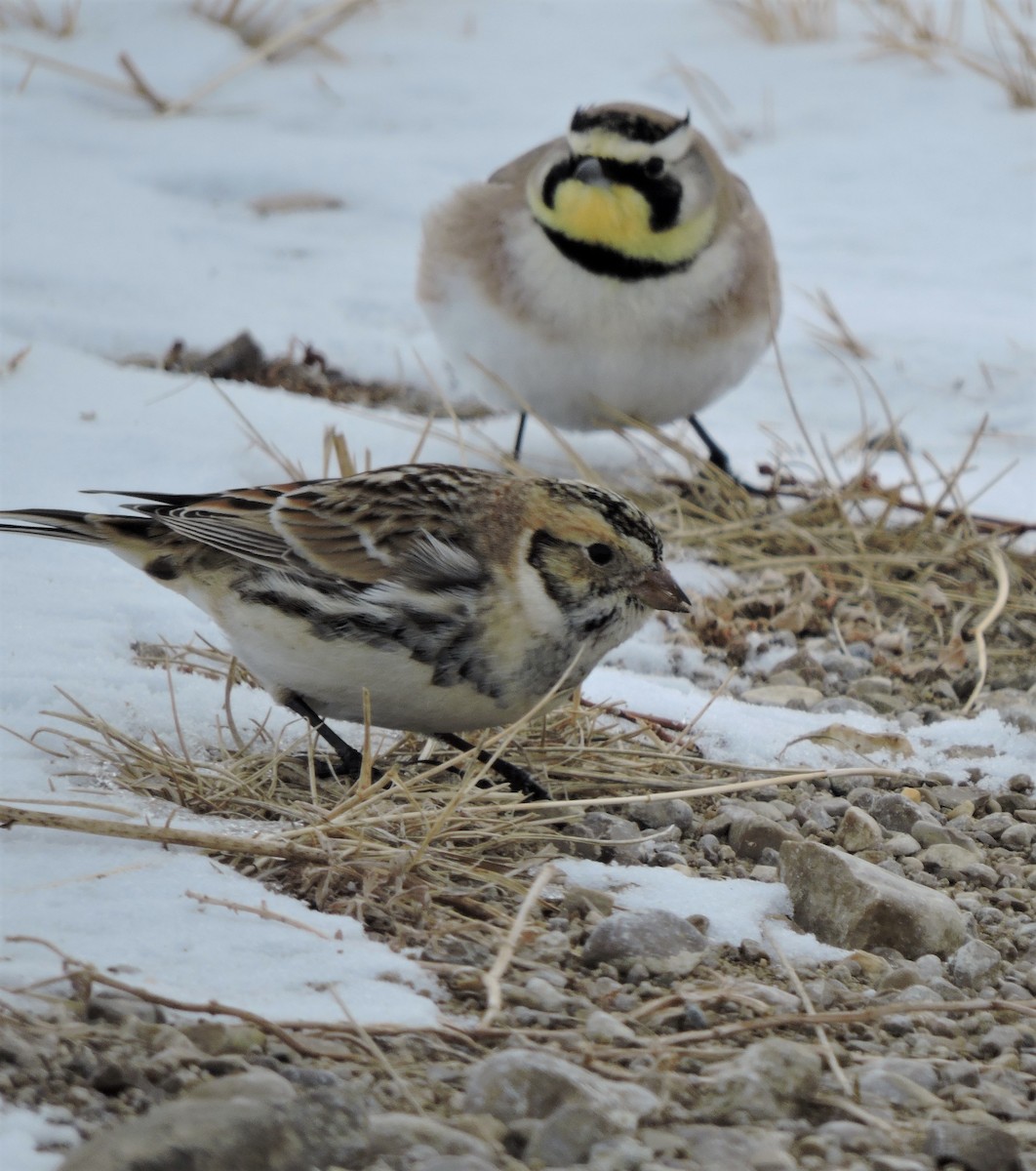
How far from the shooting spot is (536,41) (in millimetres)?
10117

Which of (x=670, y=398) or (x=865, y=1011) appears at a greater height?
(x=865, y=1011)

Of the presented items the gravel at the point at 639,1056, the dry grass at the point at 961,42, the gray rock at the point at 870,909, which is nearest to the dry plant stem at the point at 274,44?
the dry grass at the point at 961,42

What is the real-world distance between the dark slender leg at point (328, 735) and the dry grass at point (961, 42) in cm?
696

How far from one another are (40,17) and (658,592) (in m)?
7.15

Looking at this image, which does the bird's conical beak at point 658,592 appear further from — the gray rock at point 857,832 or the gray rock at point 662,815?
the gray rock at point 857,832

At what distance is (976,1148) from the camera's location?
2.20 metres

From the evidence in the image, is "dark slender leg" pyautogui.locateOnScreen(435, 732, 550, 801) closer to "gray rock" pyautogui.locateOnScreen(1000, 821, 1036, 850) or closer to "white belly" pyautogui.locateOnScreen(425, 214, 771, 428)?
"gray rock" pyautogui.locateOnScreen(1000, 821, 1036, 850)

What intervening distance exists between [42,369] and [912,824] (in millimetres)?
3587

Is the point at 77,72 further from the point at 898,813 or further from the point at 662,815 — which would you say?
the point at 898,813

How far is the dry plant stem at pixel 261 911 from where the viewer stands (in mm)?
2686

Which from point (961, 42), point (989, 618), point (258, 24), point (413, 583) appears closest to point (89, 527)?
point (413, 583)

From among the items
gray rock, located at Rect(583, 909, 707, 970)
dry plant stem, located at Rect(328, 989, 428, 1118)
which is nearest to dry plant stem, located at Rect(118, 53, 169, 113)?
gray rock, located at Rect(583, 909, 707, 970)

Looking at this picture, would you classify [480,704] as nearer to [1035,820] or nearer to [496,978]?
[496,978]

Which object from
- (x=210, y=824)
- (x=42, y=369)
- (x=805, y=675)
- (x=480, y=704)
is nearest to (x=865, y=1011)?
(x=480, y=704)
